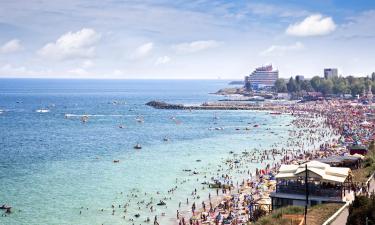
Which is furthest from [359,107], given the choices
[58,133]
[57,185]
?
[57,185]

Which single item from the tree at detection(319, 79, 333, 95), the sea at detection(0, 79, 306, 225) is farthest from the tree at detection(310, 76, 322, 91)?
→ the sea at detection(0, 79, 306, 225)

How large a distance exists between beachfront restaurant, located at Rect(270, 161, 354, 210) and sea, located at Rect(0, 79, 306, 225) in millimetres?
13573

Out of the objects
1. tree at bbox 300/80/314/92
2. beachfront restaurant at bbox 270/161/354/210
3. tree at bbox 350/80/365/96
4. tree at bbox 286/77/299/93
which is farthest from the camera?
tree at bbox 286/77/299/93

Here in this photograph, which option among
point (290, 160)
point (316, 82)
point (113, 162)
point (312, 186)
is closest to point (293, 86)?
point (316, 82)

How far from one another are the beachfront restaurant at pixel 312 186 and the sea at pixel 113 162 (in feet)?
44.5

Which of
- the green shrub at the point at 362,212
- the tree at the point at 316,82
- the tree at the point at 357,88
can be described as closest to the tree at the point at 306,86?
the tree at the point at 316,82

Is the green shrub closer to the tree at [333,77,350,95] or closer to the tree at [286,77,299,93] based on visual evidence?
the tree at [333,77,350,95]

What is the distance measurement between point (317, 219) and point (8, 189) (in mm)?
34197

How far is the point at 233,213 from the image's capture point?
38469 mm

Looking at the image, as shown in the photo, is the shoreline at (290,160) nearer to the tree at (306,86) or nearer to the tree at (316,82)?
the tree at (316,82)

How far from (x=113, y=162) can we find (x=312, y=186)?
39.8 metres

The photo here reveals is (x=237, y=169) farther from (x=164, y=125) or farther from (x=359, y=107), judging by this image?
(x=359, y=107)

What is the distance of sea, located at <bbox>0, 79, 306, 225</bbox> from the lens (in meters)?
40.9

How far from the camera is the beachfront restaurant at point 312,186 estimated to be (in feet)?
84.2
